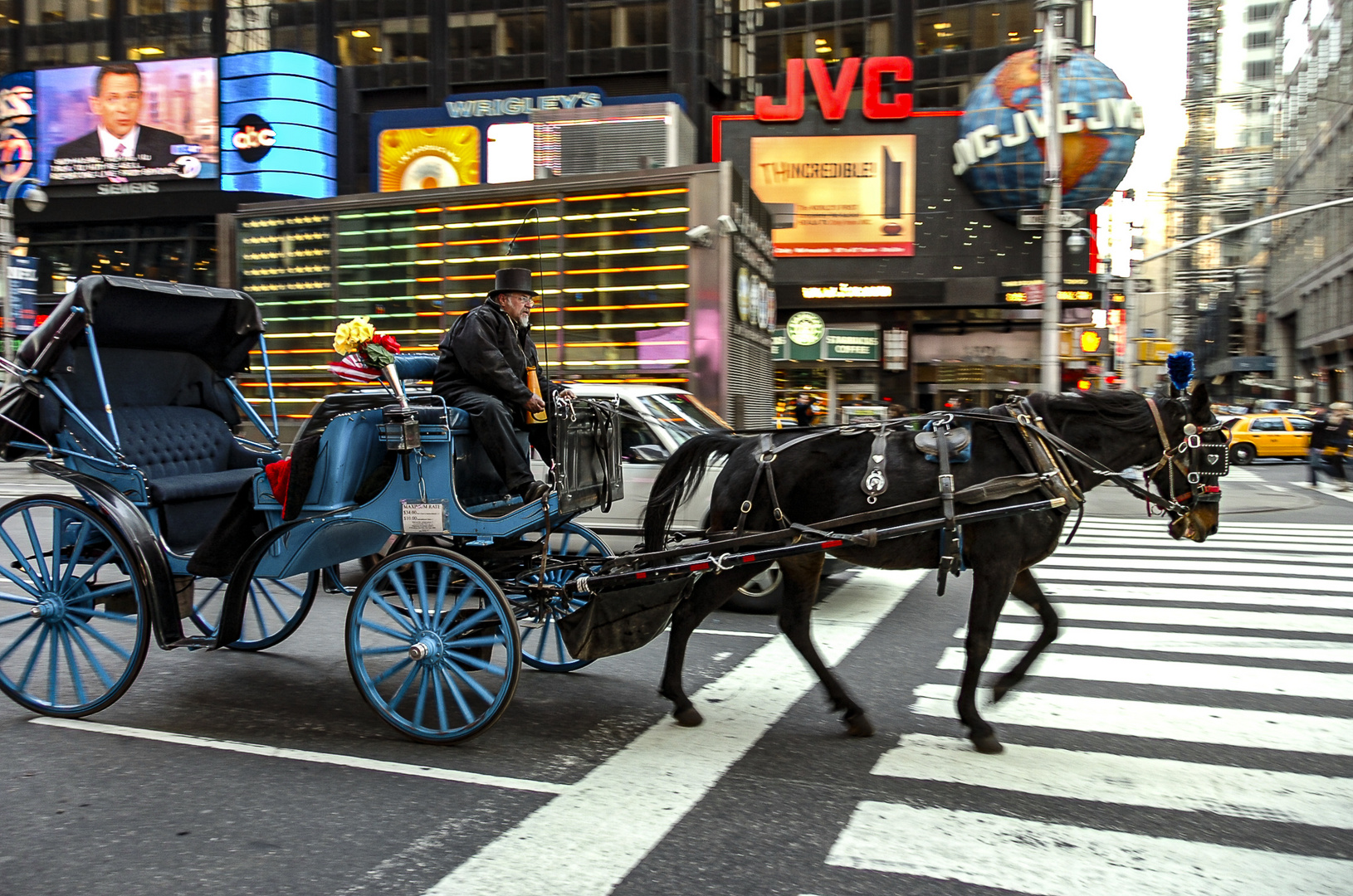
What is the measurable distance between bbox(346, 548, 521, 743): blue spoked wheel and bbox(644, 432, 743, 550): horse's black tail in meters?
1.05

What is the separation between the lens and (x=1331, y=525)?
1438cm

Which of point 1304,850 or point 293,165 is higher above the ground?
point 293,165

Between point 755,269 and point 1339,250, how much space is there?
44893mm

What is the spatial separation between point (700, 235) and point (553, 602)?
33.5ft

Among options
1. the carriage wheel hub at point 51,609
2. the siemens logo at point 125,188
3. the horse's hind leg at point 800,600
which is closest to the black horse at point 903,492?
the horse's hind leg at point 800,600

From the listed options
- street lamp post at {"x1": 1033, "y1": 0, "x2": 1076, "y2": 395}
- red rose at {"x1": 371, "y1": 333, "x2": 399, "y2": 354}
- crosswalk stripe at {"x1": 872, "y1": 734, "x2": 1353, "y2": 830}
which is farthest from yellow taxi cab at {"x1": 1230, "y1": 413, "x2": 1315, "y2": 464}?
red rose at {"x1": 371, "y1": 333, "x2": 399, "y2": 354}

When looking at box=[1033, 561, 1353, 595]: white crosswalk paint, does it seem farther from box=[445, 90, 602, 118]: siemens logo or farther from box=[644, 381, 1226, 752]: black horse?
box=[445, 90, 602, 118]: siemens logo

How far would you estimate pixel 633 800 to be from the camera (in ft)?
13.5

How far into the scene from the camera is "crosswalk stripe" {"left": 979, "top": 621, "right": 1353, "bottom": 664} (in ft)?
21.9

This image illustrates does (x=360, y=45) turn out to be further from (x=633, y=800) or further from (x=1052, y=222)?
(x=633, y=800)

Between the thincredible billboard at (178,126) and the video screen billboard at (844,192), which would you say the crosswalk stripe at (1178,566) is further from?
the thincredible billboard at (178,126)

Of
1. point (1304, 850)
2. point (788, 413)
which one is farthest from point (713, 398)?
point (788, 413)

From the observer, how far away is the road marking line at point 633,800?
340cm

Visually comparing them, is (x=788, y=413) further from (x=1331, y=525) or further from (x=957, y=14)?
(x=1331, y=525)
